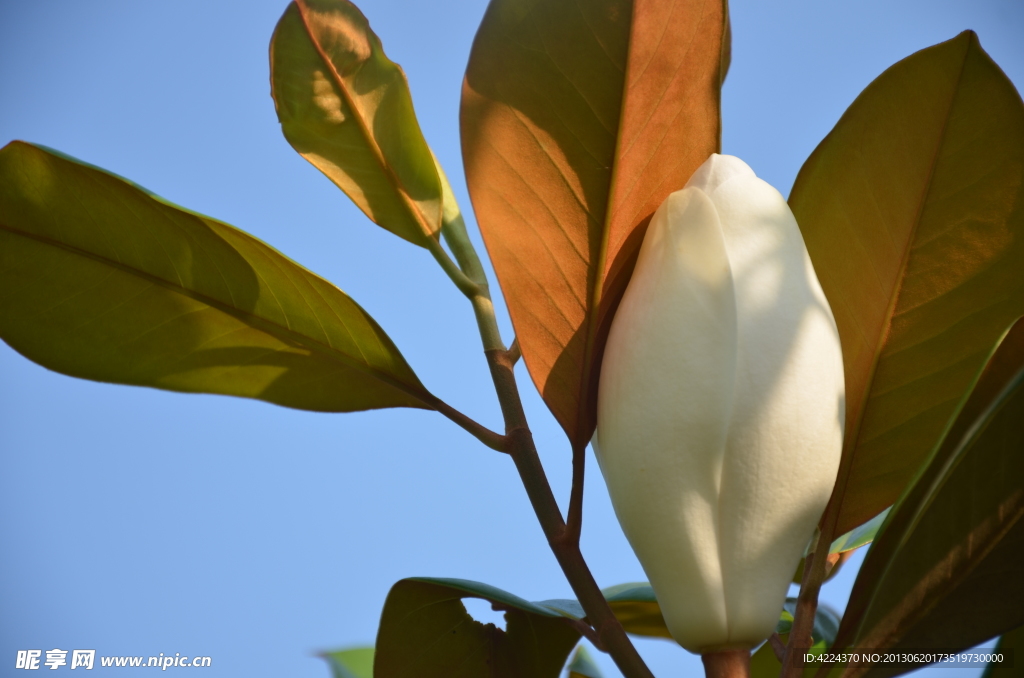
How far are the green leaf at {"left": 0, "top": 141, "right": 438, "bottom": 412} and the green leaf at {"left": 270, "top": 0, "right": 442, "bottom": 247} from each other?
3.1 inches

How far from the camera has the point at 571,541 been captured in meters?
0.43

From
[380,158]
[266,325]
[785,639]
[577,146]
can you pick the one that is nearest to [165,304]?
[266,325]

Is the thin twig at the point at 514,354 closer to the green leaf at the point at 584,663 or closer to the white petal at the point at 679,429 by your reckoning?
the white petal at the point at 679,429

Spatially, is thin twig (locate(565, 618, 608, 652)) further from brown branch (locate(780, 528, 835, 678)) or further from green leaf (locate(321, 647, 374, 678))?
green leaf (locate(321, 647, 374, 678))

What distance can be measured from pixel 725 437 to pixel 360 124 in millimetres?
324

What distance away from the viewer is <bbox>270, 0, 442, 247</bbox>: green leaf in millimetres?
523

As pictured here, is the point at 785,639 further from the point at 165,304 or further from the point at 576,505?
the point at 165,304

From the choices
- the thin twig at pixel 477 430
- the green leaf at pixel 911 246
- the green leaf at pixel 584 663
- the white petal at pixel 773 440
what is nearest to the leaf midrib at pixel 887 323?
the green leaf at pixel 911 246

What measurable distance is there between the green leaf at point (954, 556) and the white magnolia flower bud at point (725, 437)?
42mm

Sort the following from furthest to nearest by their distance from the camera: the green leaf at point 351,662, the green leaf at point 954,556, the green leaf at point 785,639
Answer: the green leaf at point 351,662
the green leaf at point 785,639
the green leaf at point 954,556

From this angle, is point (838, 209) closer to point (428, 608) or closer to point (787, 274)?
point (787, 274)

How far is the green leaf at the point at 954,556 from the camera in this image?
360 millimetres

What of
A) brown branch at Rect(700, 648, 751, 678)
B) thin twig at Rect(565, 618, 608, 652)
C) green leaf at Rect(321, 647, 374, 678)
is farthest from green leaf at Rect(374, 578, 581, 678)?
green leaf at Rect(321, 647, 374, 678)

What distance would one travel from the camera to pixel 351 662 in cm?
78
